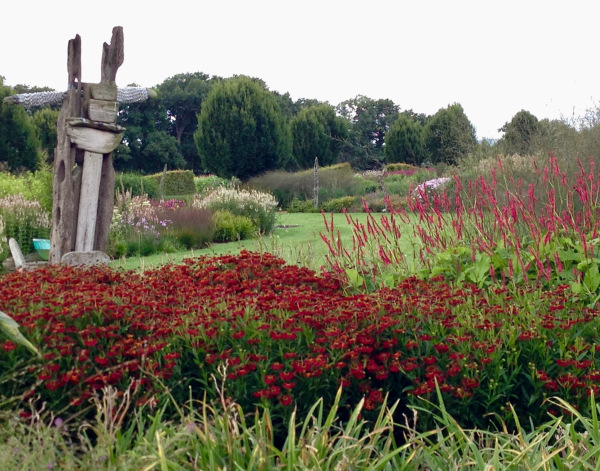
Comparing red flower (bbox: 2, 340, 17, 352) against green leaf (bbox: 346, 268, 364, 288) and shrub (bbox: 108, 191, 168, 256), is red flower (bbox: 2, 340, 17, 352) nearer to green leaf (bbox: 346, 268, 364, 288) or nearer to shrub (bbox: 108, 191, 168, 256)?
green leaf (bbox: 346, 268, 364, 288)

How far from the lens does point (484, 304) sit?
3.64 m

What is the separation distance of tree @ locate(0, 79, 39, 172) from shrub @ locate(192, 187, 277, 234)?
15609 mm

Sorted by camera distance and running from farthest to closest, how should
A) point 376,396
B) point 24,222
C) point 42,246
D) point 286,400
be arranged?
point 24,222 < point 42,246 < point 376,396 < point 286,400

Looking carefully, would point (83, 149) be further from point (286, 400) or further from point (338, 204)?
point (338, 204)

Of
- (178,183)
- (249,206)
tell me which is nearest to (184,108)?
(178,183)

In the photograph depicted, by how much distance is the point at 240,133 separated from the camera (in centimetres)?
2622

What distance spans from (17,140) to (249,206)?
692 inches

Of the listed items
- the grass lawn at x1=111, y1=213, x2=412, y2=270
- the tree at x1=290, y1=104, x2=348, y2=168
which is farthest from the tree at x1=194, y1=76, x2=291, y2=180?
the grass lawn at x1=111, y1=213, x2=412, y2=270

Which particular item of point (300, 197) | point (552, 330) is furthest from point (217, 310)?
point (300, 197)

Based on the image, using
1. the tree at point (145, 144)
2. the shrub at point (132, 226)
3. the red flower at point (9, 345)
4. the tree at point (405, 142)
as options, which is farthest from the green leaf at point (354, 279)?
the tree at point (145, 144)

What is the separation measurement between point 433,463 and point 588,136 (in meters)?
9.10

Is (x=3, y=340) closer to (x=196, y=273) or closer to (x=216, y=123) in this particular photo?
(x=196, y=273)

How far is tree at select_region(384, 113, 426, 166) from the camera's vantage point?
35594 millimetres

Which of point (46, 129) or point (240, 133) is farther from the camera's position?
point (46, 129)
